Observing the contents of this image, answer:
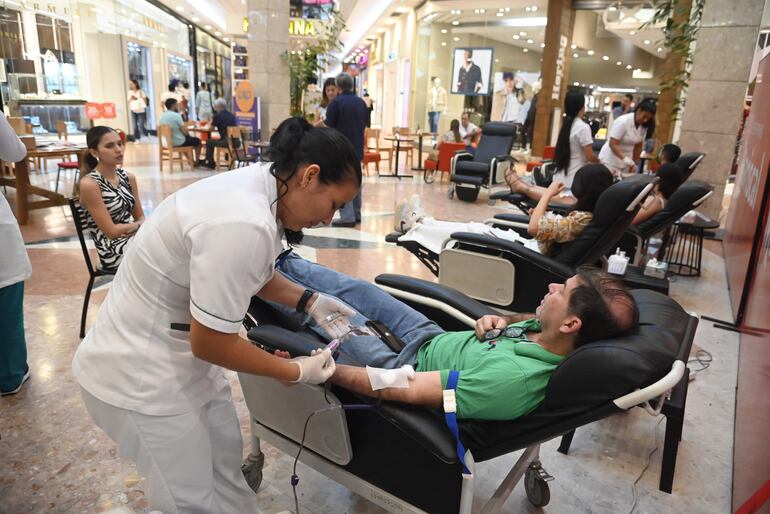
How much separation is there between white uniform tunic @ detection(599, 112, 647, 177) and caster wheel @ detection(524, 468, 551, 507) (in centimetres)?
401

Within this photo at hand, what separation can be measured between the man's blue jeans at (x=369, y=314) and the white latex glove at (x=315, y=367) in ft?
1.29

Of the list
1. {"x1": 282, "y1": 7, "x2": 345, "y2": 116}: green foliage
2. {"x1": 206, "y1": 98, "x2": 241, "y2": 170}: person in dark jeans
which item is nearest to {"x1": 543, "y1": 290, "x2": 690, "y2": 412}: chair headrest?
{"x1": 282, "y1": 7, "x2": 345, "y2": 116}: green foliage

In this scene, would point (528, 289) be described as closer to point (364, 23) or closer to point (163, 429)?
point (163, 429)

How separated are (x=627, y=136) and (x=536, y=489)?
Answer: 170 inches

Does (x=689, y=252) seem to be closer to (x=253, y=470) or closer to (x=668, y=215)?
(x=668, y=215)

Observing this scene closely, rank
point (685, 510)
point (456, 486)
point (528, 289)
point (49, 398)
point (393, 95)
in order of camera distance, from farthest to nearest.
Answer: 1. point (393, 95)
2. point (528, 289)
3. point (49, 398)
4. point (685, 510)
5. point (456, 486)

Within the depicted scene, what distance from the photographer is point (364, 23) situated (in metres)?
17.4

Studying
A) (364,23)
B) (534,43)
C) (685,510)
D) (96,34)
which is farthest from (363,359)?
(364,23)


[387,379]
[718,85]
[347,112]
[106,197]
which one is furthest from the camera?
[718,85]

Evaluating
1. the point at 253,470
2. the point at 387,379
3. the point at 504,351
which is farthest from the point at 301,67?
the point at 387,379

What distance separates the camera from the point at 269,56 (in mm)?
7859

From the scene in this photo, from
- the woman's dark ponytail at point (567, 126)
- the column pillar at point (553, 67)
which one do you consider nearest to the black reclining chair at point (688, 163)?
the woman's dark ponytail at point (567, 126)

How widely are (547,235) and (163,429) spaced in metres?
2.26

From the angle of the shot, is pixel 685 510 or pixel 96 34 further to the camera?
pixel 96 34
